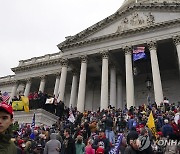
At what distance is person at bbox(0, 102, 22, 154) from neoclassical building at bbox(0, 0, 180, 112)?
22.9 m

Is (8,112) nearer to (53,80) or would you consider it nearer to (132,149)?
(132,149)

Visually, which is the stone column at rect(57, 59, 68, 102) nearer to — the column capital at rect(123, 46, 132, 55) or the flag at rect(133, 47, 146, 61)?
the column capital at rect(123, 46, 132, 55)

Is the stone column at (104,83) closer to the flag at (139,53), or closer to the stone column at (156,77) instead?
the flag at (139,53)

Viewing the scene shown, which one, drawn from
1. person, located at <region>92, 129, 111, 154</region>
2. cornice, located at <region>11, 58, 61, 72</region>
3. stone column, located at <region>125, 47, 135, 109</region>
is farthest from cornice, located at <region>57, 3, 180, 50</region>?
person, located at <region>92, 129, 111, 154</region>

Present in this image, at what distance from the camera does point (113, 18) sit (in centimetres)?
3183

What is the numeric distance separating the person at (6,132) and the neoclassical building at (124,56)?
75.1 ft

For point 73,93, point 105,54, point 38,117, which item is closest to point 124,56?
point 105,54

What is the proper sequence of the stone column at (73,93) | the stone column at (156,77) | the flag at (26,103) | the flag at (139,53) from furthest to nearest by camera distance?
the stone column at (73,93) < the flag at (139,53) < the stone column at (156,77) < the flag at (26,103)

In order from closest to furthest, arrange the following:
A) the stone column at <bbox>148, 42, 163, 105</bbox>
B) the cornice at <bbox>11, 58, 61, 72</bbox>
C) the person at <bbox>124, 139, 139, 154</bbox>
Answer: the person at <bbox>124, 139, 139, 154</bbox>
the stone column at <bbox>148, 42, 163, 105</bbox>
the cornice at <bbox>11, 58, 61, 72</bbox>

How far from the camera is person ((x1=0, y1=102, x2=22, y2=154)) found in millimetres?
2672

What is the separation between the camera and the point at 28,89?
39.0 metres

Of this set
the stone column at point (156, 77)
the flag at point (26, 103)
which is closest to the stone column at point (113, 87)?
the stone column at point (156, 77)

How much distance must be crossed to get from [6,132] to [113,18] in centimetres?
3050

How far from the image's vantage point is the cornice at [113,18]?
28.6 metres
